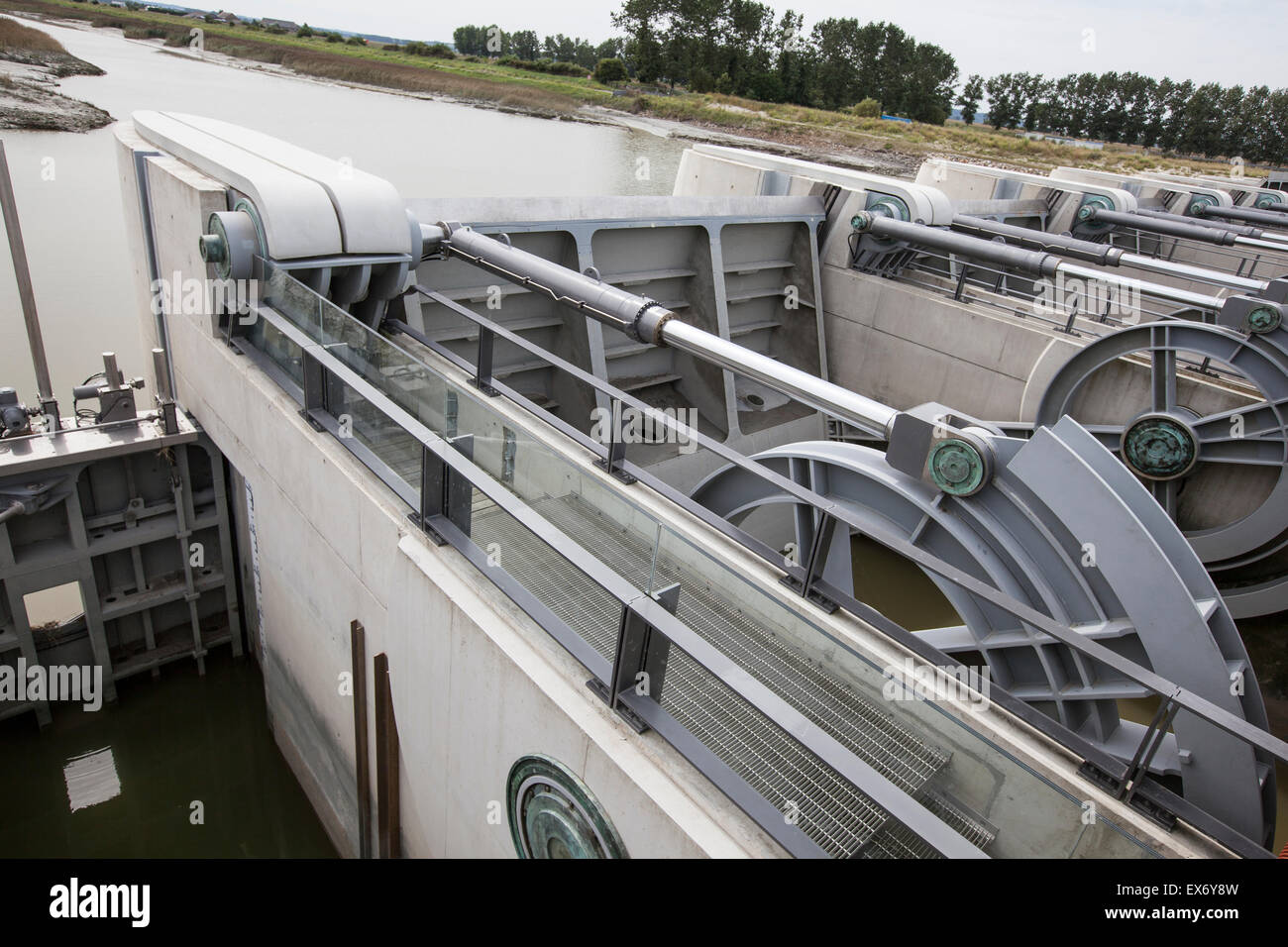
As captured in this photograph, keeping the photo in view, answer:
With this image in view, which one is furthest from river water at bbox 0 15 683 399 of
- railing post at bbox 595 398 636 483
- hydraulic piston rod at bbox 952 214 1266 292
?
hydraulic piston rod at bbox 952 214 1266 292

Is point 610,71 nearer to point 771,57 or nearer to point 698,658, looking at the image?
point 771,57

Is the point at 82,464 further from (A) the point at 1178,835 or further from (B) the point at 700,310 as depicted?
(A) the point at 1178,835

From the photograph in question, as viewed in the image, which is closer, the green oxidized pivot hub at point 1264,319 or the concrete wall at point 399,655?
the concrete wall at point 399,655

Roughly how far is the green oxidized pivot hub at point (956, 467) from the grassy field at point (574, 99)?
105 ft

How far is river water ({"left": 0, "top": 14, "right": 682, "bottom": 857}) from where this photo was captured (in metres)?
6.70

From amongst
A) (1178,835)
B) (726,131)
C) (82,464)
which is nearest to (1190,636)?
(1178,835)

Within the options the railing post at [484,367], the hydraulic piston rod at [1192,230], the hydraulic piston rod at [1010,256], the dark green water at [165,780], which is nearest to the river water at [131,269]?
the dark green water at [165,780]

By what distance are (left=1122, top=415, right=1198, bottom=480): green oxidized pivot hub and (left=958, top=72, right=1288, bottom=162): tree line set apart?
57.2 m

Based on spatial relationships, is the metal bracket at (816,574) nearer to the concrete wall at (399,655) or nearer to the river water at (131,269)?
the concrete wall at (399,655)

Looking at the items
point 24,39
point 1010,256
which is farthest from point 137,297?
point 24,39

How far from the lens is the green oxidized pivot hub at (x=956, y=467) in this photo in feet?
13.9

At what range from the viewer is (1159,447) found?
7738mm

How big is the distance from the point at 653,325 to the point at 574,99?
35413 millimetres

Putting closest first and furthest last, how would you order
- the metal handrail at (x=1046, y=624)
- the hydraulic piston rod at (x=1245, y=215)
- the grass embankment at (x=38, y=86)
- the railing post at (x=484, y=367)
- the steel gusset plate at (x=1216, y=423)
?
1. the metal handrail at (x=1046, y=624)
2. the railing post at (x=484, y=367)
3. the steel gusset plate at (x=1216, y=423)
4. the hydraulic piston rod at (x=1245, y=215)
5. the grass embankment at (x=38, y=86)
